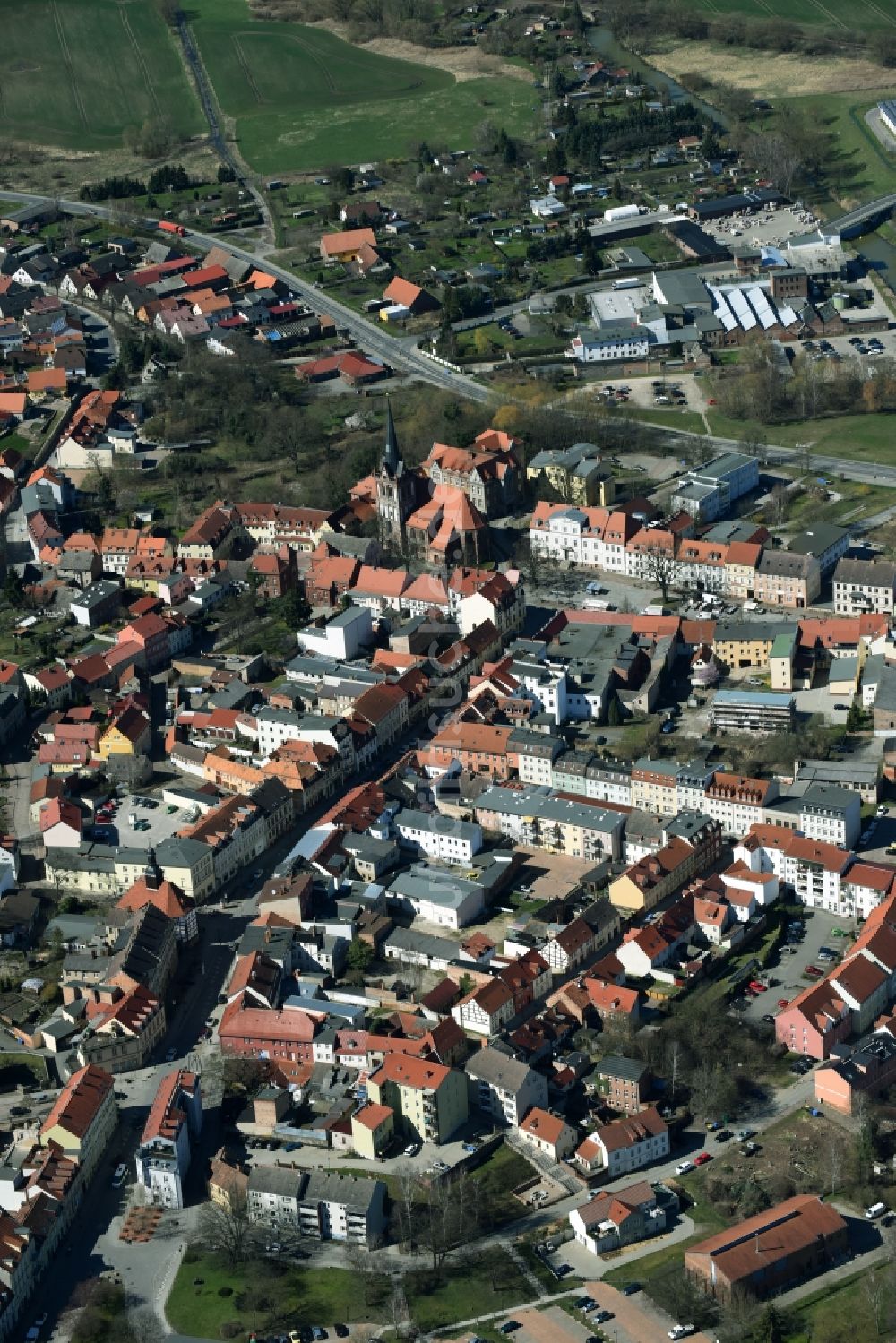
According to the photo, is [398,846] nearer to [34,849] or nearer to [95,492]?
[34,849]

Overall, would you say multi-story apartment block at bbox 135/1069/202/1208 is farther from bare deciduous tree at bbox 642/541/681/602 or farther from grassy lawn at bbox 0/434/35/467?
grassy lawn at bbox 0/434/35/467

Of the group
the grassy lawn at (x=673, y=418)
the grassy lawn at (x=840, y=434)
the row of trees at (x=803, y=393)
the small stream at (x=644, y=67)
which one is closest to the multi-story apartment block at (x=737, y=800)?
the grassy lawn at (x=840, y=434)

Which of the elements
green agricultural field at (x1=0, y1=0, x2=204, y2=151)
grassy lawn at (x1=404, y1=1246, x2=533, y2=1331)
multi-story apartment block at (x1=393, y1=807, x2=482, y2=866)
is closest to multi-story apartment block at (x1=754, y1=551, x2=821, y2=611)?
multi-story apartment block at (x1=393, y1=807, x2=482, y2=866)

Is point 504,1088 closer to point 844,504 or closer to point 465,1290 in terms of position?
point 465,1290

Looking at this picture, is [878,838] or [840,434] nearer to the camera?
[878,838]

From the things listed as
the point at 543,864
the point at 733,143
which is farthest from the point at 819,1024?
the point at 733,143

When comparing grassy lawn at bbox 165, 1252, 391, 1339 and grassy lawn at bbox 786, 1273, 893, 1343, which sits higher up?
grassy lawn at bbox 786, 1273, 893, 1343

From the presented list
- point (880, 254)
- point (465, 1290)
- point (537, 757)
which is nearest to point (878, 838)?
point (537, 757)

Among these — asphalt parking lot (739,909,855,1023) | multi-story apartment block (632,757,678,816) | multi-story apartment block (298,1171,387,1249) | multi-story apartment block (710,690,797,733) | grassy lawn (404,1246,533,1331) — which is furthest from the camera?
multi-story apartment block (710,690,797,733)
